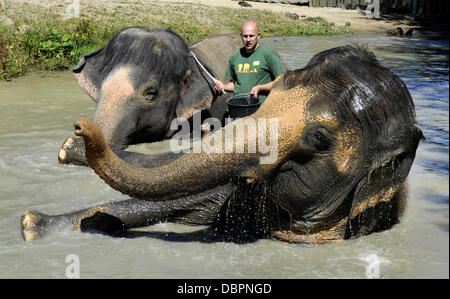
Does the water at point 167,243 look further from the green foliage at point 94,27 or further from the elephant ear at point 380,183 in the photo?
the green foliage at point 94,27

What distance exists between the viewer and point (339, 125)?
3.79 m

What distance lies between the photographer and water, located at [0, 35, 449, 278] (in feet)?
13.6

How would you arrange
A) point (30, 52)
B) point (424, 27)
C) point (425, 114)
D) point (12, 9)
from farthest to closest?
point (424, 27) → point (12, 9) → point (30, 52) → point (425, 114)

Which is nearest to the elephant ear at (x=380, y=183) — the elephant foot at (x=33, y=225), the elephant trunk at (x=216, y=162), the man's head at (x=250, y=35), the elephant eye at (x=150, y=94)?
the elephant trunk at (x=216, y=162)

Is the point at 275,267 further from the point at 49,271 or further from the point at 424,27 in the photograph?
the point at 424,27

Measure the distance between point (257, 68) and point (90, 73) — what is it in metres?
2.00

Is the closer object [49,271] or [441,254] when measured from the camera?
[49,271]

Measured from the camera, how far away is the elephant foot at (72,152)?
606 cm

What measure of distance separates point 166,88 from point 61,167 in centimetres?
143

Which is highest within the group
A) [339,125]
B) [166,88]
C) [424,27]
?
[339,125]

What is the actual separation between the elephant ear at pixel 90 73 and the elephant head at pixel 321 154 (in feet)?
11.8

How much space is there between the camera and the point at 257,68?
6.46m

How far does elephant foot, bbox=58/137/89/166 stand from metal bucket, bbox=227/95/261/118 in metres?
1.69
